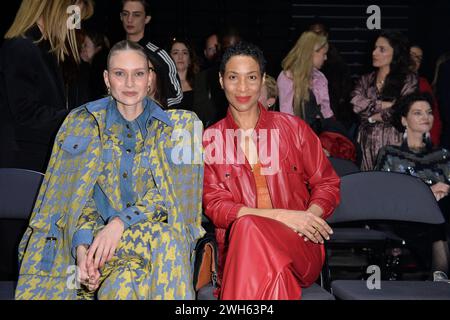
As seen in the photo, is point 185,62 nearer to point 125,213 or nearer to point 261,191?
point 261,191

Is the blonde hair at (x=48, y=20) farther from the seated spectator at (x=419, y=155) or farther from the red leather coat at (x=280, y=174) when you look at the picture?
the seated spectator at (x=419, y=155)

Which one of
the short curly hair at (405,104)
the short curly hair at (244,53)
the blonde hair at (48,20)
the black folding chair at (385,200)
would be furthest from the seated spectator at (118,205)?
the short curly hair at (405,104)

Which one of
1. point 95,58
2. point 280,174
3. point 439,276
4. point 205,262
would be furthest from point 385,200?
point 95,58

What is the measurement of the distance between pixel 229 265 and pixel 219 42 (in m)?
4.12

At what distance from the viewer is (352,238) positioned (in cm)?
486

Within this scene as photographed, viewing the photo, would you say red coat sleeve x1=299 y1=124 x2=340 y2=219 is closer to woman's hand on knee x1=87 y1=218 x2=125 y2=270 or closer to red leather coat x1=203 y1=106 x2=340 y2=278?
red leather coat x1=203 y1=106 x2=340 y2=278

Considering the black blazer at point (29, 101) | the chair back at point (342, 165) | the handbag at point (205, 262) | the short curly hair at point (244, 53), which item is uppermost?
the short curly hair at point (244, 53)

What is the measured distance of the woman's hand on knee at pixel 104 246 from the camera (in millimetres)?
3172

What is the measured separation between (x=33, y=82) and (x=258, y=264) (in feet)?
5.39

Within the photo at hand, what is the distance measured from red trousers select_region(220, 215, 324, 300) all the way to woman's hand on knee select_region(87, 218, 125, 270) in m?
0.47

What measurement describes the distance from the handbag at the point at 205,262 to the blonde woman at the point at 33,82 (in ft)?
3.55

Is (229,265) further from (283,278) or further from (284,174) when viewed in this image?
(284,174)

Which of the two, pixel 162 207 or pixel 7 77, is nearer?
pixel 162 207

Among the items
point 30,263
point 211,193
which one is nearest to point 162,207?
point 211,193
